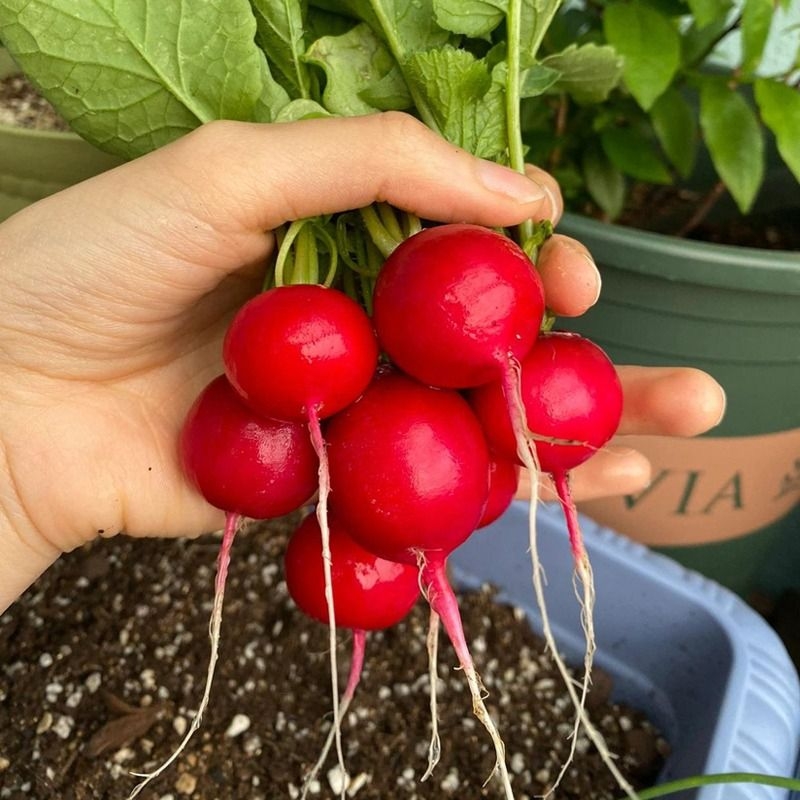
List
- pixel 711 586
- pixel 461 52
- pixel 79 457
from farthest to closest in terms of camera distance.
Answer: pixel 711 586 < pixel 79 457 < pixel 461 52

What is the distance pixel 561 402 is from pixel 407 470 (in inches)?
4.8

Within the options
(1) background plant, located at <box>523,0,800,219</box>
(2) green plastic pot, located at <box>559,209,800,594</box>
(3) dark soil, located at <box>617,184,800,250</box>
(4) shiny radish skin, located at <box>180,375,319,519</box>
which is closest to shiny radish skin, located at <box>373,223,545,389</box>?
(4) shiny radish skin, located at <box>180,375,319,519</box>

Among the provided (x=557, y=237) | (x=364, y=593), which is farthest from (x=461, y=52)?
(x=364, y=593)

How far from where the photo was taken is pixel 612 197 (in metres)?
1.07

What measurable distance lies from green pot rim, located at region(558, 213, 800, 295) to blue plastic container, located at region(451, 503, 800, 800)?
315 millimetres

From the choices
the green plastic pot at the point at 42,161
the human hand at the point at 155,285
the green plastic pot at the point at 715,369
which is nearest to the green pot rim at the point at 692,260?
the green plastic pot at the point at 715,369

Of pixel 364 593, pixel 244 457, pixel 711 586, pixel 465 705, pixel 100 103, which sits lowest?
pixel 465 705

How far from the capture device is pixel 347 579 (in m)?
0.67

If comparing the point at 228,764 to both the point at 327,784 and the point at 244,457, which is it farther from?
the point at 244,457

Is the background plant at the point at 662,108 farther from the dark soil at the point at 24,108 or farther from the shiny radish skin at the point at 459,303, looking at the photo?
the dark soil at the point at 24,108

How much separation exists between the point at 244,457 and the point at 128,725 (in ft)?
1.45

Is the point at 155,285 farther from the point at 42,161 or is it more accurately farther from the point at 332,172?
the point at 42,161

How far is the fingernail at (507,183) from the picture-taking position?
0.61 m

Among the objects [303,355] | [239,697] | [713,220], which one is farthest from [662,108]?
[239,697]
